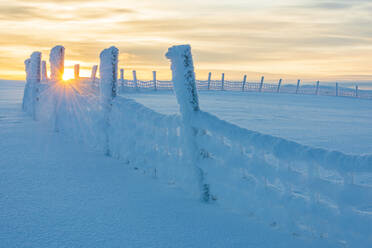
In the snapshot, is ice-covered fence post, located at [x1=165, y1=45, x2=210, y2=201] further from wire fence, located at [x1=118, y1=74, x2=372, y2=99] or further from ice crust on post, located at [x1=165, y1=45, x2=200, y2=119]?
wire fence, located at [x1=118, y1=74, x2=372, y2=99]

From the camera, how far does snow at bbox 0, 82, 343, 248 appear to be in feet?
8.18

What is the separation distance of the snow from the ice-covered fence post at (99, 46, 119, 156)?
2.93ft

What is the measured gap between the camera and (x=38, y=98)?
9.57 meters

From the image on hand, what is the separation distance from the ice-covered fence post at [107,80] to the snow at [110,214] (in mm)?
893

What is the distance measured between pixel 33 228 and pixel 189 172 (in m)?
1.39

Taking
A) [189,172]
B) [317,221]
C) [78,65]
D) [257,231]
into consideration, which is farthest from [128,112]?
[78,65]

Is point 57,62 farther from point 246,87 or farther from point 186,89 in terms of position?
point 246,87

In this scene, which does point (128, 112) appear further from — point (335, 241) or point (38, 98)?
point (38, 98)

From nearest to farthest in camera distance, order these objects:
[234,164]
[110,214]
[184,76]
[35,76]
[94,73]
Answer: [234,164], [110,214], [184,76], [35,76], [94,73]

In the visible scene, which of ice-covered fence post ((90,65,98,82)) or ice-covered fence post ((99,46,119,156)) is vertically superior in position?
ice-covered fence post ((90,65,98,82))

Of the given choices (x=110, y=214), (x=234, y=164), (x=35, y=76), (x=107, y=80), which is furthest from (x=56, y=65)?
(x=234, y=164)

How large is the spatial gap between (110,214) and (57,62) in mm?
5903

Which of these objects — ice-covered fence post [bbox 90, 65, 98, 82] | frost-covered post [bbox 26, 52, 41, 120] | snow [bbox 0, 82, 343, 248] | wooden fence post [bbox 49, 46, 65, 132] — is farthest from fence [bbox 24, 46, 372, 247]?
ice-covered fence post [bbox 90, 65, 98, 82]

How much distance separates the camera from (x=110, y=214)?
116 inches
